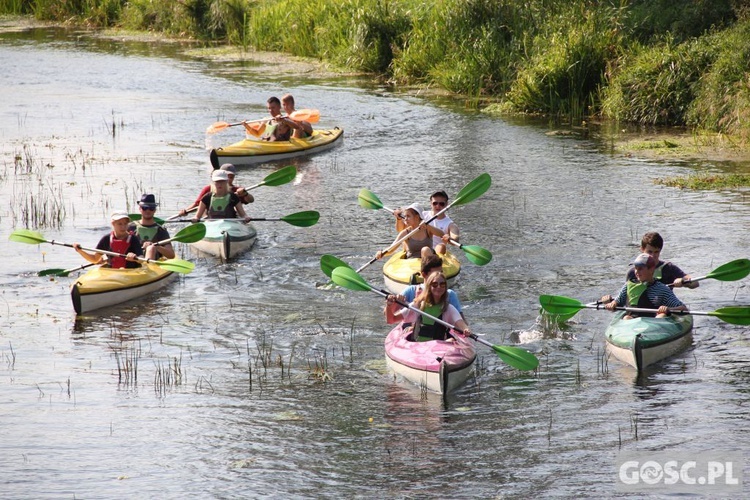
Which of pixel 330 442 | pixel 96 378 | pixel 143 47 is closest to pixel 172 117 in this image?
pixel 143 47

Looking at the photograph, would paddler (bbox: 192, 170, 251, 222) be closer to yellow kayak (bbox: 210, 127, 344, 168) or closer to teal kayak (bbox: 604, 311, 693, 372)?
yellow kayak (bbox: 210, 127, 344, 168)

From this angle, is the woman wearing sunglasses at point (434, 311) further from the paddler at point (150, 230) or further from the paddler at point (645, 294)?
the paddler at point (150, 230)

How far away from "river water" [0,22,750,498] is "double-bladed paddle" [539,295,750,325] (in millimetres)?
372

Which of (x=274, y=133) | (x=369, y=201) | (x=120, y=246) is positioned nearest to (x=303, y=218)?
(x=369, y=201)

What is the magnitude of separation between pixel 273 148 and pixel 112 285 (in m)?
8.23

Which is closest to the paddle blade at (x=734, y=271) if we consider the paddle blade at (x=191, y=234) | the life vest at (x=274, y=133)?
the paddle blade at (x=191, y=234)

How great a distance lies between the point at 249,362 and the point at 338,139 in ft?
37.2

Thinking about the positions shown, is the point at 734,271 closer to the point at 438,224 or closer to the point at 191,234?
the point at 438,224

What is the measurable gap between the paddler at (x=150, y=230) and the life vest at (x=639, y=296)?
5554 millimetres

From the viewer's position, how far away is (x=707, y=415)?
339 inches

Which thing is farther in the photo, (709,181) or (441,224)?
(709,181)

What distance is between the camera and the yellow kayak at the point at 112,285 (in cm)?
1125

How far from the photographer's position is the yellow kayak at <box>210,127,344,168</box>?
61.2 feet

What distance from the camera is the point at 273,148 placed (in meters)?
19.3
